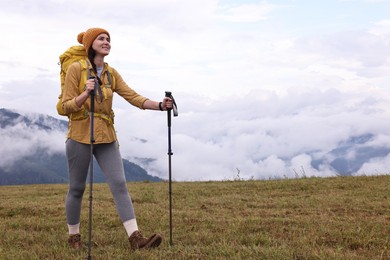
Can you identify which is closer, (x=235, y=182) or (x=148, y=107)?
(x=148, y=107)

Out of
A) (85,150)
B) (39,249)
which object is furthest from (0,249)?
(85,150)

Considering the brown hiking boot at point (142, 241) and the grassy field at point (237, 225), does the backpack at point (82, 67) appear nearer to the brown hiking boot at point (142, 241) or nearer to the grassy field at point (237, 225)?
the brown hiking boot at point (142, 241)

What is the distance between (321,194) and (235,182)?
559cm

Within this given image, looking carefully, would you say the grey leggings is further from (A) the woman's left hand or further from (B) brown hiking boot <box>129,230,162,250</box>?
(A) the woman's left hand

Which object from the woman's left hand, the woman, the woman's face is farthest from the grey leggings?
the woman's face

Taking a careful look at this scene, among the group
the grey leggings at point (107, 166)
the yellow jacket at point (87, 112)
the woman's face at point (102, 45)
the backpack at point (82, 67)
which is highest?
the woman's face at point (102, 45)

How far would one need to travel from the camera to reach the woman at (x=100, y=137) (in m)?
7.28

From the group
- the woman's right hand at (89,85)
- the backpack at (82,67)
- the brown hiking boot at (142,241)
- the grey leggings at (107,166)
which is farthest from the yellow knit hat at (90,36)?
the brown hiking boot at (142,241)

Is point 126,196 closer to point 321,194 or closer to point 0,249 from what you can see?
point 0,249

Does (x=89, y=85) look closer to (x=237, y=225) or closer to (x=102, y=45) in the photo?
(x=102, y=45)

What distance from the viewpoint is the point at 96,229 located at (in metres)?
9.73

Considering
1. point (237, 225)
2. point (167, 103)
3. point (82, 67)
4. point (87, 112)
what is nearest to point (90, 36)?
point (82, 67)

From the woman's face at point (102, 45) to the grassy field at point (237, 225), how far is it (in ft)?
10.1

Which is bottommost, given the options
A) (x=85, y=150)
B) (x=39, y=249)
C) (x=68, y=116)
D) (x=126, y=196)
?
(x=39, y=249)
